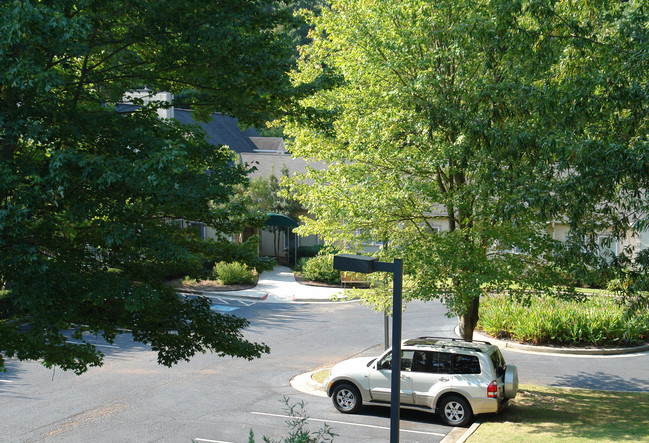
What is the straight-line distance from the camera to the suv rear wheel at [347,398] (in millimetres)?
13305

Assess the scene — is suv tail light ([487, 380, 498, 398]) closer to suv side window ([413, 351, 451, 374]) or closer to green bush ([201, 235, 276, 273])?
suv side window ([413, 351, 451, 374])

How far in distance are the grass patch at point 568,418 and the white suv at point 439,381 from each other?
1.90ft

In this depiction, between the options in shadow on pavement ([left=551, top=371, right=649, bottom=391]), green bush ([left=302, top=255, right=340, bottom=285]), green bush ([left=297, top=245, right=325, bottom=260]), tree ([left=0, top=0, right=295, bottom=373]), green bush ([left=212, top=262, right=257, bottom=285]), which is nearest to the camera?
tree ([left=0, top=0, right=295, bottom=373])

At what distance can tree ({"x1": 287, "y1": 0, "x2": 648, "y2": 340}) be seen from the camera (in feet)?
31.3

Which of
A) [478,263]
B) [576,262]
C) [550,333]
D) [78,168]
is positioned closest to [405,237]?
[478,263]

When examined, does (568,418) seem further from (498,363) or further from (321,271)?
(321,271)

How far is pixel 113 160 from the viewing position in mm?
6910

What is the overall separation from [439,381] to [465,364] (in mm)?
650

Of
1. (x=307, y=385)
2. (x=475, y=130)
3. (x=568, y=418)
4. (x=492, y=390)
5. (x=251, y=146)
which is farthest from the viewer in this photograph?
(x=251, y=146)

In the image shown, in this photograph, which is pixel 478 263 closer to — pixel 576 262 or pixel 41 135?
pixel 576 262

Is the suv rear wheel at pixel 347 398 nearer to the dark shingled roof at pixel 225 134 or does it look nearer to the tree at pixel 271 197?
the tree at pixel 271 197

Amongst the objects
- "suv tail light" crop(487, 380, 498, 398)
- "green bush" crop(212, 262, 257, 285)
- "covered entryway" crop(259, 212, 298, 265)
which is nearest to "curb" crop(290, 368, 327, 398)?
"suv tail light" crop(487, 380, 498, 398)

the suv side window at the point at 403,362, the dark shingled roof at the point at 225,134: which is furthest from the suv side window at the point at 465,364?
the dark shingled roof at the point at 225,134

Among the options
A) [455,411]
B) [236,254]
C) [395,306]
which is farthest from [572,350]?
[236,254]
